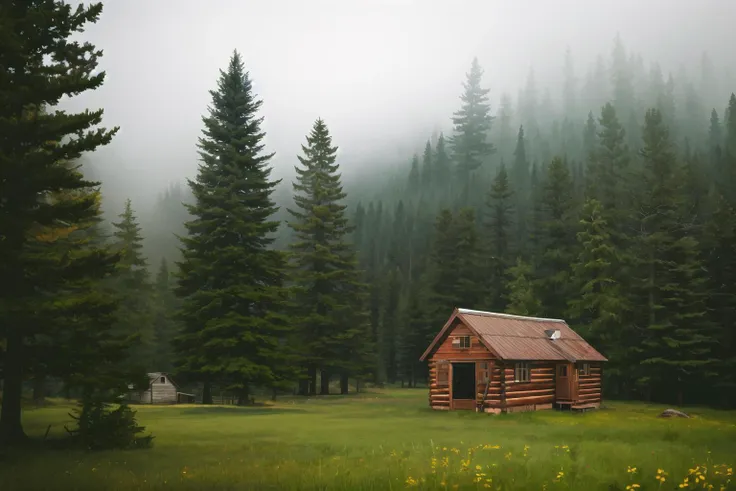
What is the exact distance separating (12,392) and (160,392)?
126ft

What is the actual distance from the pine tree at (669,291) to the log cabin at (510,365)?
6268mm

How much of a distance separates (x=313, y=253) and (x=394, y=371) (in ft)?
128

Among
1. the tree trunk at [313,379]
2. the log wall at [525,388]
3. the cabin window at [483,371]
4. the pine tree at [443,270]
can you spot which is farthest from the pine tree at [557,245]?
the cabin window at [483,371]

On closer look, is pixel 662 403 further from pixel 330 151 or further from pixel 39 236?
pixel 39 236

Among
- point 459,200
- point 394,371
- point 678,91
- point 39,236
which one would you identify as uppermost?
point 678,91

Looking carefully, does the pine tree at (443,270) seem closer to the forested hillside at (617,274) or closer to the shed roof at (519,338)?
the forested hillside at (617,274)

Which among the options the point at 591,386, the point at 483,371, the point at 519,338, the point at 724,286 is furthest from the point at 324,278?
the point at 724,286

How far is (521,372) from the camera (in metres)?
39.7

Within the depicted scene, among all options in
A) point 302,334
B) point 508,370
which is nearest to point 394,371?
point 302,334

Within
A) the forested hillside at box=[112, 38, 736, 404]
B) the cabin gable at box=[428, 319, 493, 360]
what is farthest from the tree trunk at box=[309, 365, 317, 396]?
the cabin gable at box=[428, 319, 493, 360]

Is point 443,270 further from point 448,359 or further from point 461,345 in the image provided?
point 461,345

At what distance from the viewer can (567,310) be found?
193 feet

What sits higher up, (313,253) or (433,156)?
(433,156)

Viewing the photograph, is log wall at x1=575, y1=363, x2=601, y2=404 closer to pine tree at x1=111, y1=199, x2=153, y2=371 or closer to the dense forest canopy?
the dense forest canopy
